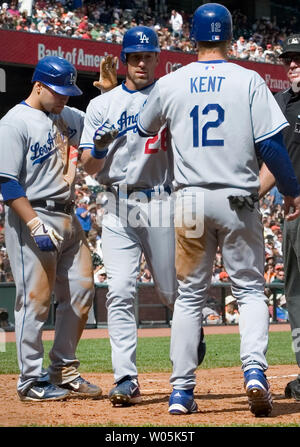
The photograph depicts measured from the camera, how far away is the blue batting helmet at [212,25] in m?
4.59

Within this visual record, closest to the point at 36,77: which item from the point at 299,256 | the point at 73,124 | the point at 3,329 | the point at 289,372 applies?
the point at 73,124

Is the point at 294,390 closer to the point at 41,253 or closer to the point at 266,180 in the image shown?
the point at 266,180

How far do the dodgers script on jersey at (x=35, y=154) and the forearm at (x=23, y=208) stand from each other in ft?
0.49

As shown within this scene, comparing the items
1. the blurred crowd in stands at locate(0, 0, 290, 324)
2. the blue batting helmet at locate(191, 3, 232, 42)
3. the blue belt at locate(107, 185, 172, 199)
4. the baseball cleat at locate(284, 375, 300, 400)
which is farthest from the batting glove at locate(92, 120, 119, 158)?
the blurred crowd in stands at locate(0, 0, 290, 324)

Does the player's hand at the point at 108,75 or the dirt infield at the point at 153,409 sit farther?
the player's hand at the point at 108,75

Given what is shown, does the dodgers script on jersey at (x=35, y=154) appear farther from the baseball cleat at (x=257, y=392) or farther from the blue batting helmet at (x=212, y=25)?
the baseball cleat at (x=257, y=392)

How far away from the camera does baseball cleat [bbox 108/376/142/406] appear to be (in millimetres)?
4918

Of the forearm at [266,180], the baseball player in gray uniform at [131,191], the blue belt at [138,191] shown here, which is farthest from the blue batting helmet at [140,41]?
the forearm at [266,180]

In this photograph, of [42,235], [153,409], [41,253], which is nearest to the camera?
[153,409]

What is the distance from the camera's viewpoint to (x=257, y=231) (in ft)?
15.0

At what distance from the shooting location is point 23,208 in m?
5.19

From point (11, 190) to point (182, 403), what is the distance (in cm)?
172

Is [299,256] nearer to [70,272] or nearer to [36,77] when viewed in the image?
[70,272]

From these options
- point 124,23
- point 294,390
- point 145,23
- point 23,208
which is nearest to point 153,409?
point 294,390
